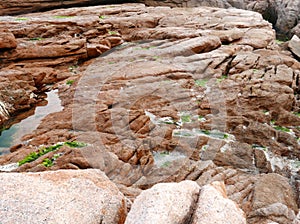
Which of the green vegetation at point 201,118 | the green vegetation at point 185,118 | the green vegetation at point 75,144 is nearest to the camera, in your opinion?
the green vegetation at point 75,144

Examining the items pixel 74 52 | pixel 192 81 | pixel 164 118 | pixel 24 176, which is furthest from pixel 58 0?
pixel 24 176

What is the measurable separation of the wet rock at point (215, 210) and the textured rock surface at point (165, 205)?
6.2 inches

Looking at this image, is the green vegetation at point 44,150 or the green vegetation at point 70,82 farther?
the green vegetation at point 70,82

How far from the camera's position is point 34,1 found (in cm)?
2122

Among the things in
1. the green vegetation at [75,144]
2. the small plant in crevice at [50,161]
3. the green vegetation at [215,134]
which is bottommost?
the green vegetation at [215,134]

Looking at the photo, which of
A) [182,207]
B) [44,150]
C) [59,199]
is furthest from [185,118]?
[59,199]

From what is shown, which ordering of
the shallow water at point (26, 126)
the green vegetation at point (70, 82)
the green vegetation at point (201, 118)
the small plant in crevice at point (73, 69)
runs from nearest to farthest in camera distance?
1. the shallow water at point (26, 126)
2. the green vegetation at point (201, 118)
3. the green vegetation at point (70, 82)
4. the small plant in crevice at point (73, 69)

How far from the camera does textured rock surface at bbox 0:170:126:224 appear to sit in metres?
3.93

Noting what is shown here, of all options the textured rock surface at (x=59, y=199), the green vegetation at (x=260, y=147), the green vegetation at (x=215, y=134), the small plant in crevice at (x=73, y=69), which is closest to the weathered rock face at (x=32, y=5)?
the small plant in crevice at (x=73, y=69)

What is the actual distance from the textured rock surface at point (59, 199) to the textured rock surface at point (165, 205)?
0.52 metres

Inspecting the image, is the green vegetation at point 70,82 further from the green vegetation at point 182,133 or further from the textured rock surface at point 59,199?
the textured rock surface at point 59,199

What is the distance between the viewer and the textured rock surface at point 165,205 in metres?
3.95

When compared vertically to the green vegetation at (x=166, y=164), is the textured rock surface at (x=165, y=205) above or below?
above

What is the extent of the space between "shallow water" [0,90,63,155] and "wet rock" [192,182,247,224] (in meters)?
6.55
